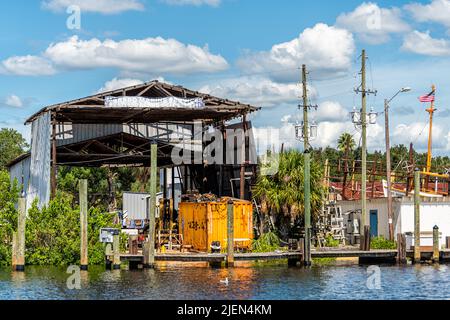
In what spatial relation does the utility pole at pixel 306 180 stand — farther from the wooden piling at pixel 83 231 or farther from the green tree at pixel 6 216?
the green tree at pixel 6 216

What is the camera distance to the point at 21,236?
44.6 metres

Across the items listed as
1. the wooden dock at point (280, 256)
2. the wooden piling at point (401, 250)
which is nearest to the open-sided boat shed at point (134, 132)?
the wooden dock at point (280, 256)

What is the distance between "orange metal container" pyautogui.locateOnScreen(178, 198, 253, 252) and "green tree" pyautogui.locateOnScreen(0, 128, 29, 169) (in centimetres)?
6277

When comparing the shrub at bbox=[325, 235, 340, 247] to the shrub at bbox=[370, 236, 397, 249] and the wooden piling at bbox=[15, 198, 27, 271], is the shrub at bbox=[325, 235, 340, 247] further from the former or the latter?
the wooden piling at bbox=[15, 198, 27, 271]

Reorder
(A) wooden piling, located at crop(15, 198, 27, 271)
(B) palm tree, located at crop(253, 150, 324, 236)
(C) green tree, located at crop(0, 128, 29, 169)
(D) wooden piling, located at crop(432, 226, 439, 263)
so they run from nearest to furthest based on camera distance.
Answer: (A) wooden piling, located at crop(15, 198, 27, 271)
(D) wooden piling, located at crop(432, 226, 439, 263)
(B) palm tree, located at crop(253, 150, 324, 236)
(C) green tree, located at crop(0, 128, 29, 169)

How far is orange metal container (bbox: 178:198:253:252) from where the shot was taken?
166 ft

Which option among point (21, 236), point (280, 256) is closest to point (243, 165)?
point (280, 256)

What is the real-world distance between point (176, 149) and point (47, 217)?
46.0 ft

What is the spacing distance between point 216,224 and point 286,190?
510cm

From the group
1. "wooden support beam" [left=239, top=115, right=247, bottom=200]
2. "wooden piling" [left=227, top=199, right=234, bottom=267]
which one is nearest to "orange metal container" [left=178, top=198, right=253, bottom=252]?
"wooden support beam" [left=239, top=115, right=247, bottom=200]

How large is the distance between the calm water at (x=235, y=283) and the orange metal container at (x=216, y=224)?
3.28 metres

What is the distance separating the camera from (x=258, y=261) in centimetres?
4912
